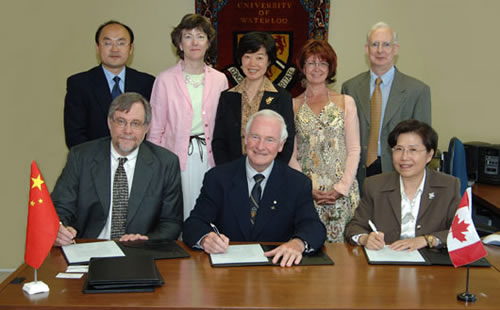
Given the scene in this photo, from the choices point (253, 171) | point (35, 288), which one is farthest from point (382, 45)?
point (35, 288)

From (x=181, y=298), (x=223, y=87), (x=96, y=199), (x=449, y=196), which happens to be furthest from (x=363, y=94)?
(x=181, y=298)

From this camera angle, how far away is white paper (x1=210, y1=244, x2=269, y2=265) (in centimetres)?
234

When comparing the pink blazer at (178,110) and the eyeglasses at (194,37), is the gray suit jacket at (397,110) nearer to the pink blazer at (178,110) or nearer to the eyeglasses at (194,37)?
the pink blazer at (178,110)

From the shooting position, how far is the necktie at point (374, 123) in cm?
365

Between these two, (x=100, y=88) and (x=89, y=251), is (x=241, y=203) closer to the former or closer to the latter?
(x=89, y=251)

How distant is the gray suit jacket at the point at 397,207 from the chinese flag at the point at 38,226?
4.45 ft

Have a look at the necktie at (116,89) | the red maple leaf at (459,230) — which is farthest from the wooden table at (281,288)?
the necktie at (116,89)

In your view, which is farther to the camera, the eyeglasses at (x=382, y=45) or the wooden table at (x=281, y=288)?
the eyeglasses at (x=382, y=45)

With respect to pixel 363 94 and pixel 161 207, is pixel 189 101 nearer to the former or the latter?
pixel 161 207

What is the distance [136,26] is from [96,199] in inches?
92.2

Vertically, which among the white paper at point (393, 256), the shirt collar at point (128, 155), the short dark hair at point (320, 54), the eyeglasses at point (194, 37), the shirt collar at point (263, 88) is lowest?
the white paper at point (393, 256)

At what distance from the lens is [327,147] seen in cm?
347

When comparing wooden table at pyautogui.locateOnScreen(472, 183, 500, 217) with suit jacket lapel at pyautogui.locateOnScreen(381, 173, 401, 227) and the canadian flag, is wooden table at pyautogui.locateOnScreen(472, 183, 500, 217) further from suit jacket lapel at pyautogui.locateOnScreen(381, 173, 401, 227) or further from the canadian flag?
the canadian flag

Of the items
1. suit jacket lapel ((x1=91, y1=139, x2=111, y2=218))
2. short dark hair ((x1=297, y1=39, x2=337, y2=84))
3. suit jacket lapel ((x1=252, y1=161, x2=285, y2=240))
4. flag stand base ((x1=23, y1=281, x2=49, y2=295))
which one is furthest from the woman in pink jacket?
flag stand base ((x1=23, y1=281, x2=49, y2=295))
